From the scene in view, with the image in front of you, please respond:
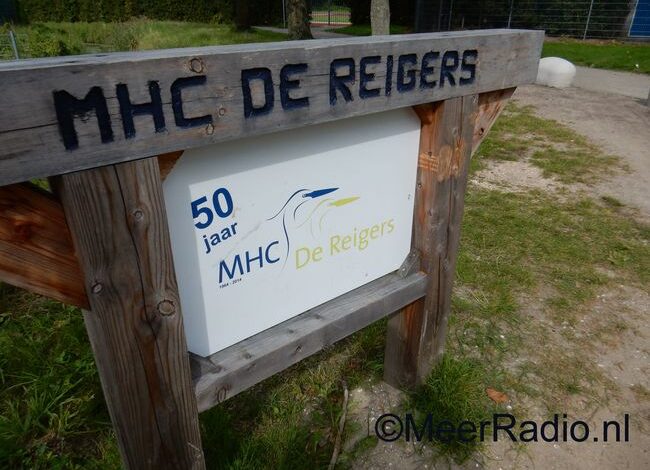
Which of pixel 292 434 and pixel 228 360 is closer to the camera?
pixel 228 360

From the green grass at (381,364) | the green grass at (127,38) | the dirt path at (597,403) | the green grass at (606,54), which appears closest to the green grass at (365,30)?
the green grass at (127,38)

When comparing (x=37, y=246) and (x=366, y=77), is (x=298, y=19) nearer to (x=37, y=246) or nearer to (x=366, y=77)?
(x=366, y=77)

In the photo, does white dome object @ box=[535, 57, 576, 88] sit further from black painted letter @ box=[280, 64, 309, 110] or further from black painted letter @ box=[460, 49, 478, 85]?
black painted letter @ box=[280, 64, 309, 110]

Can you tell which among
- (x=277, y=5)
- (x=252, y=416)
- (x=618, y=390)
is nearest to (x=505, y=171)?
(x=618, y=390)

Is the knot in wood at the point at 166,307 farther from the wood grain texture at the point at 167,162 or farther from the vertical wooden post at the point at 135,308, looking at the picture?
the wood grain texture at the point at 167,162

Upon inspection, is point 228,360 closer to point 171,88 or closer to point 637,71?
point 171,88

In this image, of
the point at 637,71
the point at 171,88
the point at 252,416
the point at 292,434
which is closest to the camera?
the point at 171,88

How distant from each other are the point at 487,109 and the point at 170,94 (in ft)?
4.79

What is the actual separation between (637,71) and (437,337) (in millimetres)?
11977

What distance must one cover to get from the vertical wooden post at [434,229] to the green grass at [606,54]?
1192 cm

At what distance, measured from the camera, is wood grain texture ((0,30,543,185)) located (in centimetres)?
103

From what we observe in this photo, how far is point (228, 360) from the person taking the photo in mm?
1721

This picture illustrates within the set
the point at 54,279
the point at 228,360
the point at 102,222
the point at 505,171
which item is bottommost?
the point at 505,171
